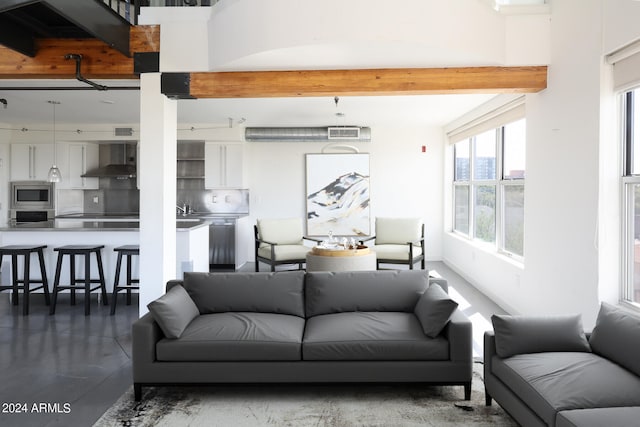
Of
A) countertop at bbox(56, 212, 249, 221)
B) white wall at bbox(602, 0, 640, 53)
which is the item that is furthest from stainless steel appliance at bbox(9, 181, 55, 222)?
white wall at bbox(602, 0, 640, 53)

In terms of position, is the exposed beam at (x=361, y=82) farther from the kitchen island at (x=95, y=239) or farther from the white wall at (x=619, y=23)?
the kitchen island at (x=95, y=239)

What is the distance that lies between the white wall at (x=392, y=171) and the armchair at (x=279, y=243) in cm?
184

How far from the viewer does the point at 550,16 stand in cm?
432

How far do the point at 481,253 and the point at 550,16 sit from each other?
3142mm

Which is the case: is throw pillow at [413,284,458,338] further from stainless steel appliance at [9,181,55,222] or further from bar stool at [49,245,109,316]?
stainless steel appliance at [9,181,55,222]

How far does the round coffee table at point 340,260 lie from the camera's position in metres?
5.51

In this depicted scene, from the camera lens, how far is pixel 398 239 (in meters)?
7.13

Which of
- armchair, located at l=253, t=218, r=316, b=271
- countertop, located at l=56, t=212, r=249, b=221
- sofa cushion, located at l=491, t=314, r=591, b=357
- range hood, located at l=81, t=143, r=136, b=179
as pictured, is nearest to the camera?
sofa cushion, located at l=491, t=314, r=591, b=357

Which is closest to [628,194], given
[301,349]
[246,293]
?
[301,349]

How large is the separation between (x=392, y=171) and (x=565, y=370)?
674cm

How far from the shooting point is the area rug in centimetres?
278

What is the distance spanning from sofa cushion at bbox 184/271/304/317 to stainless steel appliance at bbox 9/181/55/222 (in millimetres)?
6577

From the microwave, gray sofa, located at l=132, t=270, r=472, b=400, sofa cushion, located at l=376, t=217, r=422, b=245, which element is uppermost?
the microwave

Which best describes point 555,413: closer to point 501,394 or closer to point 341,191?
point 501,394
